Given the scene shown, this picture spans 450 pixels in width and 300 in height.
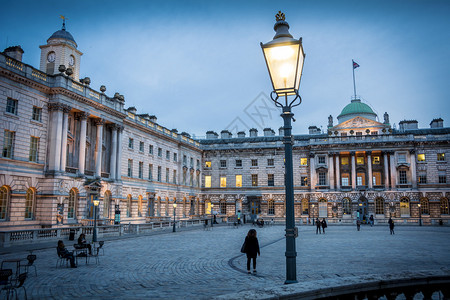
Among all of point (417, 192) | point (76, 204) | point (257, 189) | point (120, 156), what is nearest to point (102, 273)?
point (76, 204)

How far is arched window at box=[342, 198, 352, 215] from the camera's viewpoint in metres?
58.5

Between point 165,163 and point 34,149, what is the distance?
23425mm

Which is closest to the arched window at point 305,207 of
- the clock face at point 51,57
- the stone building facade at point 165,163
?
the stone building facade at point 165,163

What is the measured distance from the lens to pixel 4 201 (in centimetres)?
2728

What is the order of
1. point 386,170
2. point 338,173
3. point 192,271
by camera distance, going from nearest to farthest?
point 192,271
point 386,170
point 338,173

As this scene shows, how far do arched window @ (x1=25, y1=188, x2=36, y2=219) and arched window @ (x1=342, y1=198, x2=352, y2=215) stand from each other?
151 feet

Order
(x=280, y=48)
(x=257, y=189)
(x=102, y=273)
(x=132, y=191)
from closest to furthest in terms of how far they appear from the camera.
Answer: (x=280, y=48) → (x=102, y=273) → (x=132, y=191) → (x=257, y=189)

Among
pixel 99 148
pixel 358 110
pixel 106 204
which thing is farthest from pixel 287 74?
pixel 358 110

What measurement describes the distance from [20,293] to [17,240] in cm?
1496

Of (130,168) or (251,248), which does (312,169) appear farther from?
(251,248)

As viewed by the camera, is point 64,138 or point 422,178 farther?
point 422,178

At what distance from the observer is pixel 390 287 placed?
464cm

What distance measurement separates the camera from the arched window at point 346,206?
58500 mm

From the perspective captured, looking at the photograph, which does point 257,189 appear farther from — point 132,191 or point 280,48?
point 280,48
